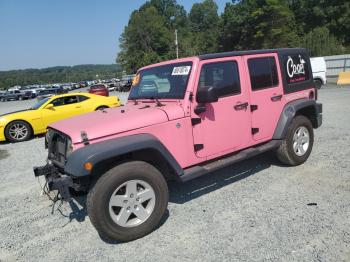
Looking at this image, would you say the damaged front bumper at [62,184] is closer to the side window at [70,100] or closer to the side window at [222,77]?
A: the side window at [222,77]

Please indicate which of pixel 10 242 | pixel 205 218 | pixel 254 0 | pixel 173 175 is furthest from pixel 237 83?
pixel 254 0

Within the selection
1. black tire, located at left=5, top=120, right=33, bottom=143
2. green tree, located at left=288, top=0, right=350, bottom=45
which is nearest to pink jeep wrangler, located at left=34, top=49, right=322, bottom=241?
black tire, located at left=5, top=120, right=33, bottom=143

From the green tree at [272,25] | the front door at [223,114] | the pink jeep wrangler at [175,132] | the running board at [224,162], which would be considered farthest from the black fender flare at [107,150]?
the green tree at [272,25]

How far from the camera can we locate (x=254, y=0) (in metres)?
56.3

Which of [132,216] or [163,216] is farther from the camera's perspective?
[163,216]

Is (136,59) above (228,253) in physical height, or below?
above

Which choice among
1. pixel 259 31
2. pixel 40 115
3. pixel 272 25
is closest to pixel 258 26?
pixel 259 31

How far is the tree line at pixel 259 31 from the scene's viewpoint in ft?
164

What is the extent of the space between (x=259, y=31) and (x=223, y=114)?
2088 inches

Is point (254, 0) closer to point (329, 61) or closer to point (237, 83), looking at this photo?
point (329, 61)

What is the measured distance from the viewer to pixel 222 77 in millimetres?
4676

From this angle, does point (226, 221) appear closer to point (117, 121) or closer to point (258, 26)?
point (117, 121)

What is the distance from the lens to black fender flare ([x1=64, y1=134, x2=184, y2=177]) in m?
3.40

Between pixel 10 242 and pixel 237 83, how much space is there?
3620mm
